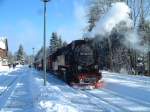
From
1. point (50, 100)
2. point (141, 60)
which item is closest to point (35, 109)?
point (50, 100)

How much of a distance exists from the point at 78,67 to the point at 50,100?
10949 mm

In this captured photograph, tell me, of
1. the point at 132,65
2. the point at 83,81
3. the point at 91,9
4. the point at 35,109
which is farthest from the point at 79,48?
the point at 132,65

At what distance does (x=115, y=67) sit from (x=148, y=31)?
14.1m

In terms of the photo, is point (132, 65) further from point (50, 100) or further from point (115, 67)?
point (50, 100)

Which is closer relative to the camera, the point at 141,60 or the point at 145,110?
the point at 145,110

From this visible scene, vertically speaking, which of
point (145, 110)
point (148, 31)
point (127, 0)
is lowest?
point (145, 110)

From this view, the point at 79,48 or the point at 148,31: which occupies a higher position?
the point at 148,31

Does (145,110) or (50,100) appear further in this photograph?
(50,100)

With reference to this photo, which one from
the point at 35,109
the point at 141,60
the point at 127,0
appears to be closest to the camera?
the point at 35,109

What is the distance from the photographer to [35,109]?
530 inches

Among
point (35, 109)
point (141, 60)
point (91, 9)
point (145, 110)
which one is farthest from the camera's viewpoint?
point (141, 60)

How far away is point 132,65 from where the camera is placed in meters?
59.4

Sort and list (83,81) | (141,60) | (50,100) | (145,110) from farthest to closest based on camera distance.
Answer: (141,60)
(83,81)
(50,100)
(145,110)

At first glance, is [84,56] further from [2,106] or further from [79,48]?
[2,106]
